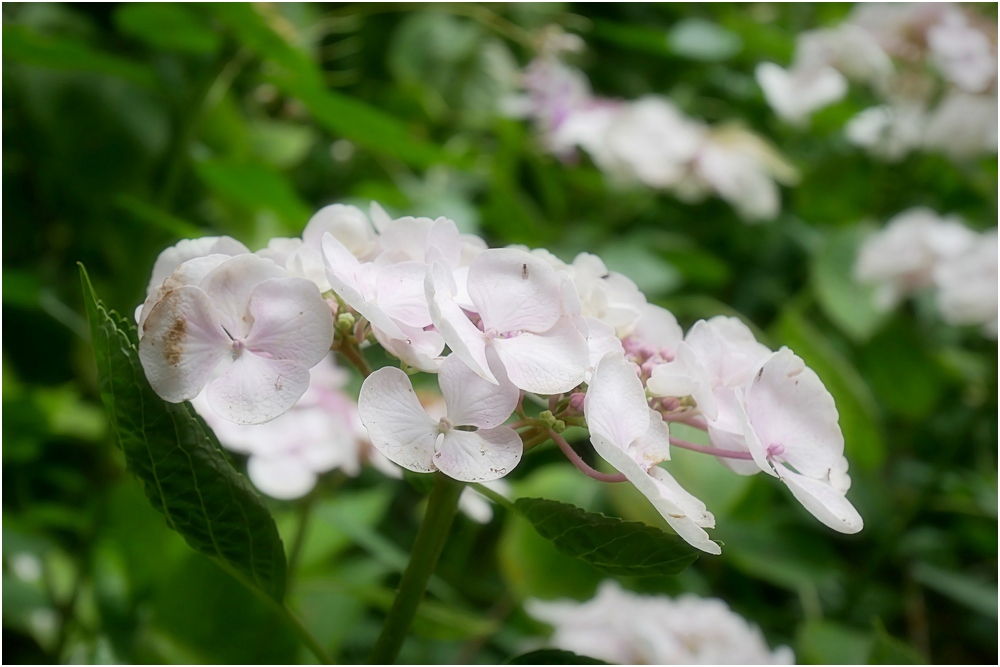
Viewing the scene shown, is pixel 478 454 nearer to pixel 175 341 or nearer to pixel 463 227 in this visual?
pixel 175 341

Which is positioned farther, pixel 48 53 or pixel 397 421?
pixel 48 53

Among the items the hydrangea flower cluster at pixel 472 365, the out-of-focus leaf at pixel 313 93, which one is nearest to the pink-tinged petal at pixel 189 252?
the hydrangea flower cluster at pixel 472 365

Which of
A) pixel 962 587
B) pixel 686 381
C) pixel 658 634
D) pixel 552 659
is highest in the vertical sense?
pixel 686 381

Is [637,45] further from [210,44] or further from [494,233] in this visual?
[210,44]

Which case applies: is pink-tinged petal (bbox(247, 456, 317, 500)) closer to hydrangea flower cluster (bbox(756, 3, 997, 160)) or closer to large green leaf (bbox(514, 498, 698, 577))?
large green leaf (bbox(514, 498, 698, 577))

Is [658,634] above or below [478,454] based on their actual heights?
below

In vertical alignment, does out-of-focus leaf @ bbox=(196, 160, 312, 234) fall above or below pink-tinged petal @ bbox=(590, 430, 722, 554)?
below

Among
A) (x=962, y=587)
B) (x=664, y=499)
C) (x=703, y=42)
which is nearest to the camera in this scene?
(x=664, y=499)

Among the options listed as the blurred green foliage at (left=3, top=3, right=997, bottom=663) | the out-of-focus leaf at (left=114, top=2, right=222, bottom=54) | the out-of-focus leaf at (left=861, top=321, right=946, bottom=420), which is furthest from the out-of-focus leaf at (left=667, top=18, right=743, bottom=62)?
the out-of-focus leaf at (left=114, top=2, right=222, bottom=54)

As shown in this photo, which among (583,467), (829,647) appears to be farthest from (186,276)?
(829,647)
